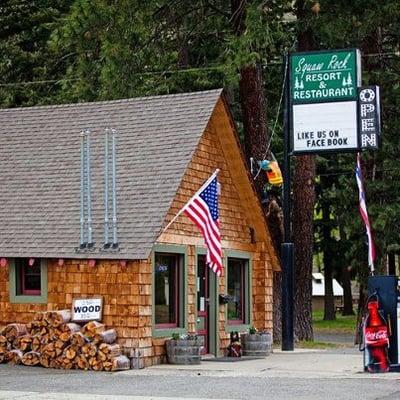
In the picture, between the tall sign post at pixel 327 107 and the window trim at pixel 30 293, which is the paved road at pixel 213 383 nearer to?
the window trim at pixel 30 293

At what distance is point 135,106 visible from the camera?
80.7 feet

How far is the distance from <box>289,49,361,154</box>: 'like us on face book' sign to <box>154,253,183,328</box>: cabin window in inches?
161

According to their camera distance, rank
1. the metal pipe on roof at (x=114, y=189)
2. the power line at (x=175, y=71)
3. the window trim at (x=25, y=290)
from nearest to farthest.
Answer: the metal pipe on roof at (x=114, y=189), the window trim at (x=25, y=290), the power line at (x=175, y=71)

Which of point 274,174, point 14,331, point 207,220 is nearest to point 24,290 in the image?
point 14,331

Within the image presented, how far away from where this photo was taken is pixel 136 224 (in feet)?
69.2

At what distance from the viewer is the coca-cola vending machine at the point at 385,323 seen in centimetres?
1888

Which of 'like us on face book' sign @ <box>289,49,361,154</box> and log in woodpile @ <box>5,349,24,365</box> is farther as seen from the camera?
'like us on face book' sign @ <box>289,49,361,154</box>

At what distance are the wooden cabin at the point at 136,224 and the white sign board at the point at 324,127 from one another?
1.46m

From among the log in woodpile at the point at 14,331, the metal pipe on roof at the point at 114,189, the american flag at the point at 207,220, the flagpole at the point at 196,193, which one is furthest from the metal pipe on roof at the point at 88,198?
the log in woodpile at the point at 14,331

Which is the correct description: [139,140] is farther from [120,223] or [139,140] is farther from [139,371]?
[139,371]

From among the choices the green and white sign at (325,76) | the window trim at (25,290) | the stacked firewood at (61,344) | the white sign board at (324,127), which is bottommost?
the stacked firewood at (61,344)

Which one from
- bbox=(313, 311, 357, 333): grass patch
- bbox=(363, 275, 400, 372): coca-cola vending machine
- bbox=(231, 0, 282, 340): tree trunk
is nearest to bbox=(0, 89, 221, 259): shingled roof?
bbox=(363, 275, 400, 372): coca-cola vending machine

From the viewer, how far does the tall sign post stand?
2408cm

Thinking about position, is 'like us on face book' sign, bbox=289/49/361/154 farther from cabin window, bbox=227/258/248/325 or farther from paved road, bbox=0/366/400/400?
paved road, bbox=0/366/400/400
